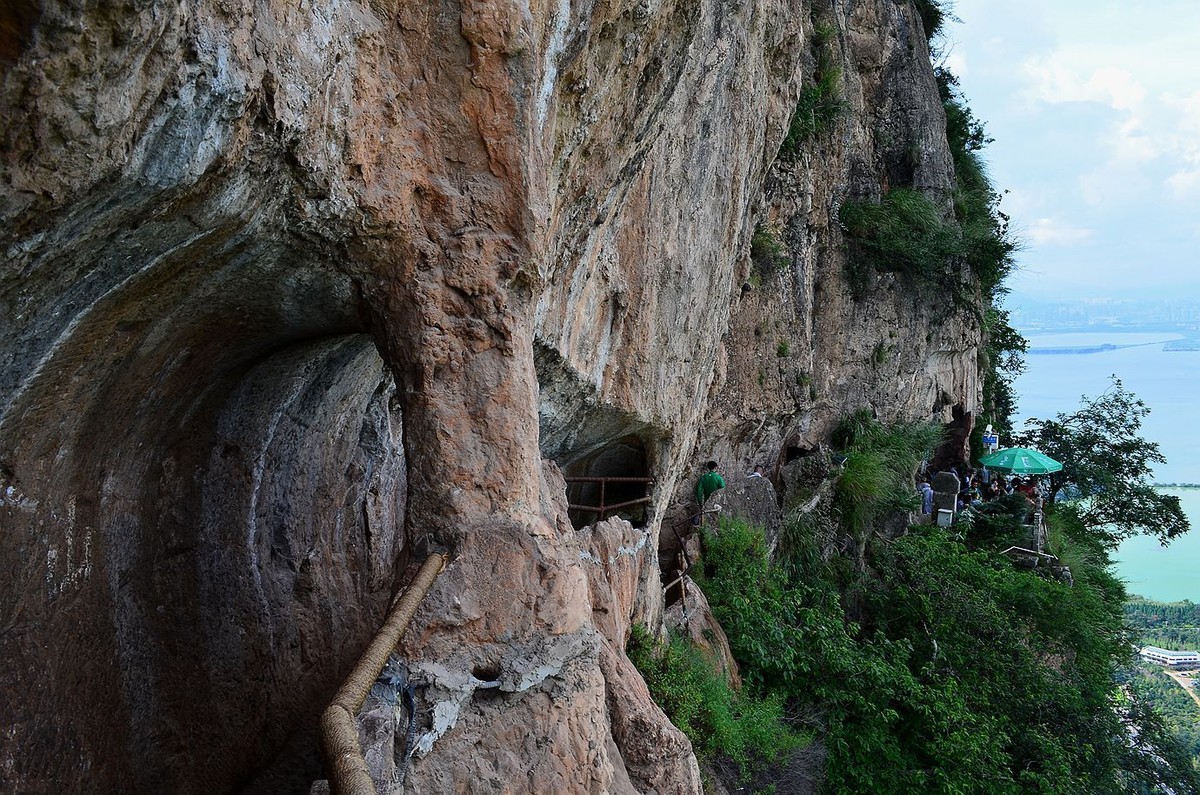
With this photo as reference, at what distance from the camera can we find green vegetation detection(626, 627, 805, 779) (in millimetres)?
7254

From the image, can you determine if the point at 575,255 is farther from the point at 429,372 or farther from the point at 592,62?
the point at 429,372

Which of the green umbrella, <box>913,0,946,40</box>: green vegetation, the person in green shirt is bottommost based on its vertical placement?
the person in green shirt

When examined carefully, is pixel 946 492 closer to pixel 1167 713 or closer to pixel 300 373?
pixel 1167 713

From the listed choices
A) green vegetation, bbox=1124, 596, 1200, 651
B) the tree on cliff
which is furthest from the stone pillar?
green vegetation, bbox=1124, 596, 1200, 651

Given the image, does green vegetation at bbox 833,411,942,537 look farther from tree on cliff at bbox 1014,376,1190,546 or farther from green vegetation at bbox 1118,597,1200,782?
tree on cliff at bbox 1014,376,1190,546

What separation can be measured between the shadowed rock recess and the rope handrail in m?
0.14

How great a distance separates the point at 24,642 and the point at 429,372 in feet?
6.77

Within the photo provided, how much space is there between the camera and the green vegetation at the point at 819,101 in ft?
40.8

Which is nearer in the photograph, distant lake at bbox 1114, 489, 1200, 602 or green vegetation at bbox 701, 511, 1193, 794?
green vegetation at bbox 701, 511, 1193, 794

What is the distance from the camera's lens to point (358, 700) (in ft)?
8.46

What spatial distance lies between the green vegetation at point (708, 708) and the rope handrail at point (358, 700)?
429 centimetres

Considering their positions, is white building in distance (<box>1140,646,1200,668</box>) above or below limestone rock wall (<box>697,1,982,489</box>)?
below

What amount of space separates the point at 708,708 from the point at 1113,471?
52.9 feet

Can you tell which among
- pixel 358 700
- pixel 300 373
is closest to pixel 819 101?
pixel 300 373
